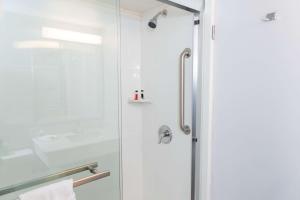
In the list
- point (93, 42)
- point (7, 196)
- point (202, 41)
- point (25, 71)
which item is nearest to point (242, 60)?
point (202, 41)

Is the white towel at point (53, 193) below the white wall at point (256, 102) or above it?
below

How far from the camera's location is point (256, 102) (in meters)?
1.46

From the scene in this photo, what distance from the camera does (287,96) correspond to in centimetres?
131

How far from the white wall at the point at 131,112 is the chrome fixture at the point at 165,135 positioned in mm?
349

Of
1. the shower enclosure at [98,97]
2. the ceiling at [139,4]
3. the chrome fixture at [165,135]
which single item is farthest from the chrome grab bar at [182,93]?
the ceiling at [139,4]

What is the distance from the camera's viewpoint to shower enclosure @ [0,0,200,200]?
1.51 m

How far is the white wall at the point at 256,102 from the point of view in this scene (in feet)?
4.26

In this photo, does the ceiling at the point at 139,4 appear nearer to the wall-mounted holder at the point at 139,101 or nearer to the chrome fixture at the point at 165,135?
the wall-mounted holder at the point at 139,101

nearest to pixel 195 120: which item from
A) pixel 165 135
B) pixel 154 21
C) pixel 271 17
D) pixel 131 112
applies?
pixel 165 135

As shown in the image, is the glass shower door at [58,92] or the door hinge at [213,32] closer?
the glass shower door at [58,92]

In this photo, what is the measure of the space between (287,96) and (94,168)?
1.42 metres

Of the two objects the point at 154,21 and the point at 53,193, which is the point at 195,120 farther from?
the point at 53,193

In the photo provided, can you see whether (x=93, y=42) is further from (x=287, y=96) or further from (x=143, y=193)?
(x=143, y=193)

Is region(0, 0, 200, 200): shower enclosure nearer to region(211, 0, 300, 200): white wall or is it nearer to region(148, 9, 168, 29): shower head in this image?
region(148, 9, 168, 29): shower head
